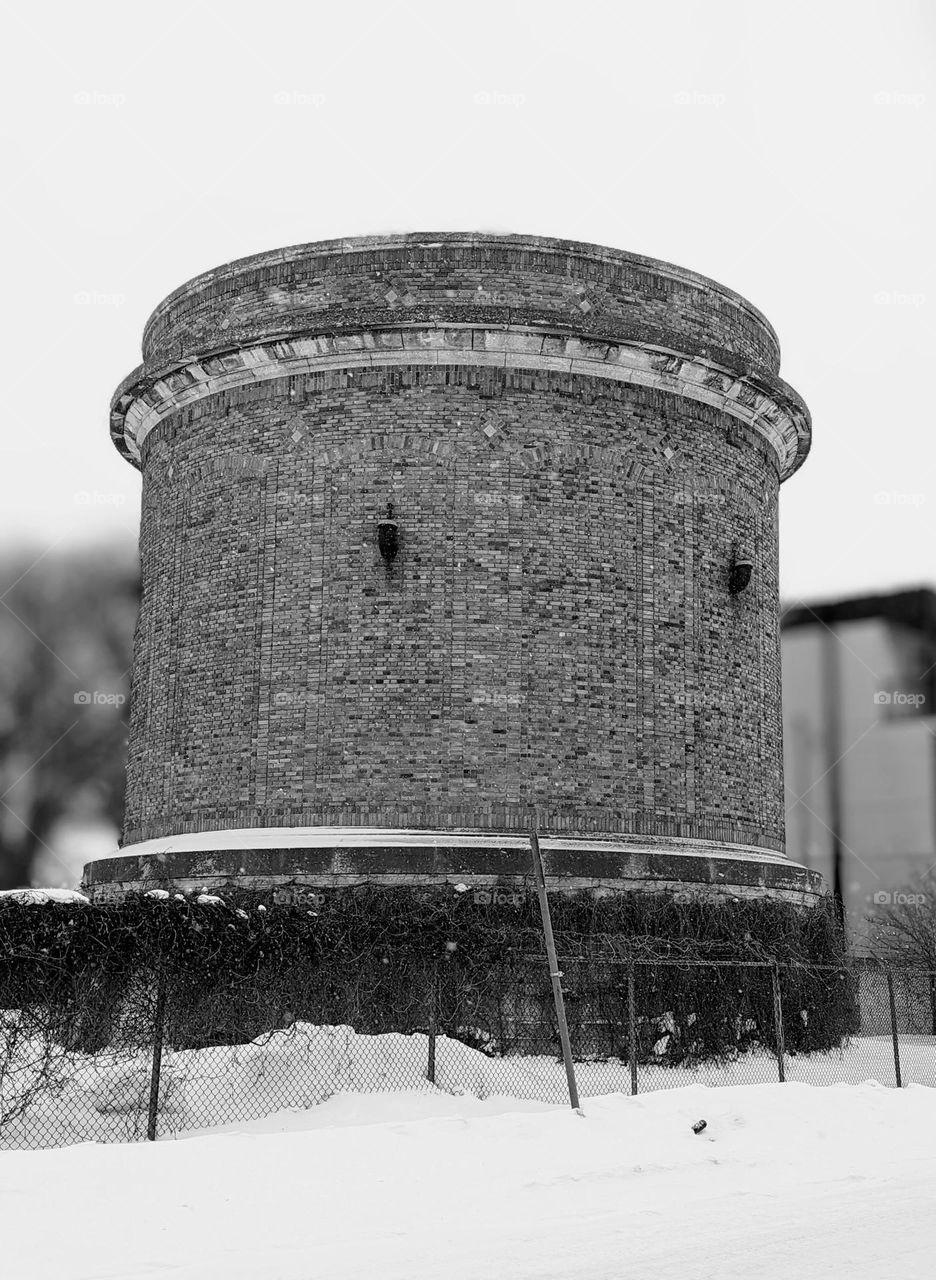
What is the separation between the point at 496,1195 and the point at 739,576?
1203 cm

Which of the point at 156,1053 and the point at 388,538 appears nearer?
the point at 156,1053

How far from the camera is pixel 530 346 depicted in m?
18.6

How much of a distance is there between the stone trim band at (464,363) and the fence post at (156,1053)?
964 centimetres

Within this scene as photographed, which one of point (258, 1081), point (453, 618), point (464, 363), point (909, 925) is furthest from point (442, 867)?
point (909, 925)

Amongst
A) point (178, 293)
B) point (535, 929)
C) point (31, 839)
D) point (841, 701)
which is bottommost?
point (535, 929)

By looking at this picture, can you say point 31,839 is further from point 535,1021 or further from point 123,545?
point 535,1021

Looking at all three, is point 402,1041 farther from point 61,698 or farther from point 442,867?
point 61,698

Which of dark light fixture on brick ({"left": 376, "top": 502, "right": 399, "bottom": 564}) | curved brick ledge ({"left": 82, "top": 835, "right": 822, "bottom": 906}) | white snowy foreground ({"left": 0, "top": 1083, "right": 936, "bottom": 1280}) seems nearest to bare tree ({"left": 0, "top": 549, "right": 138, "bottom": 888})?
curved brick ledge ({"left": 82, "top": 835, "right": 822, "bottom": 906})

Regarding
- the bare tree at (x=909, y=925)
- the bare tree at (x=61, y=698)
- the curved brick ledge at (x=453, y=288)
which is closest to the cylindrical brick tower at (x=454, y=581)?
the curved brick ledge at (x=453, y=288)

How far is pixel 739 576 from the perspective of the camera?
782 inches

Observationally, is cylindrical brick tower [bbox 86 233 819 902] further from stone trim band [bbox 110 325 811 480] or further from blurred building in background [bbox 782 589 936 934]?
blurred building in background [bbox 782 589 936 934]

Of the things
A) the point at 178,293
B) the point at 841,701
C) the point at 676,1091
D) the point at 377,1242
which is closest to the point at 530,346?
the point at 178,293

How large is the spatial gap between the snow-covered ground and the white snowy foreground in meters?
0.47

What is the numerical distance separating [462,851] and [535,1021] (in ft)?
7.76
